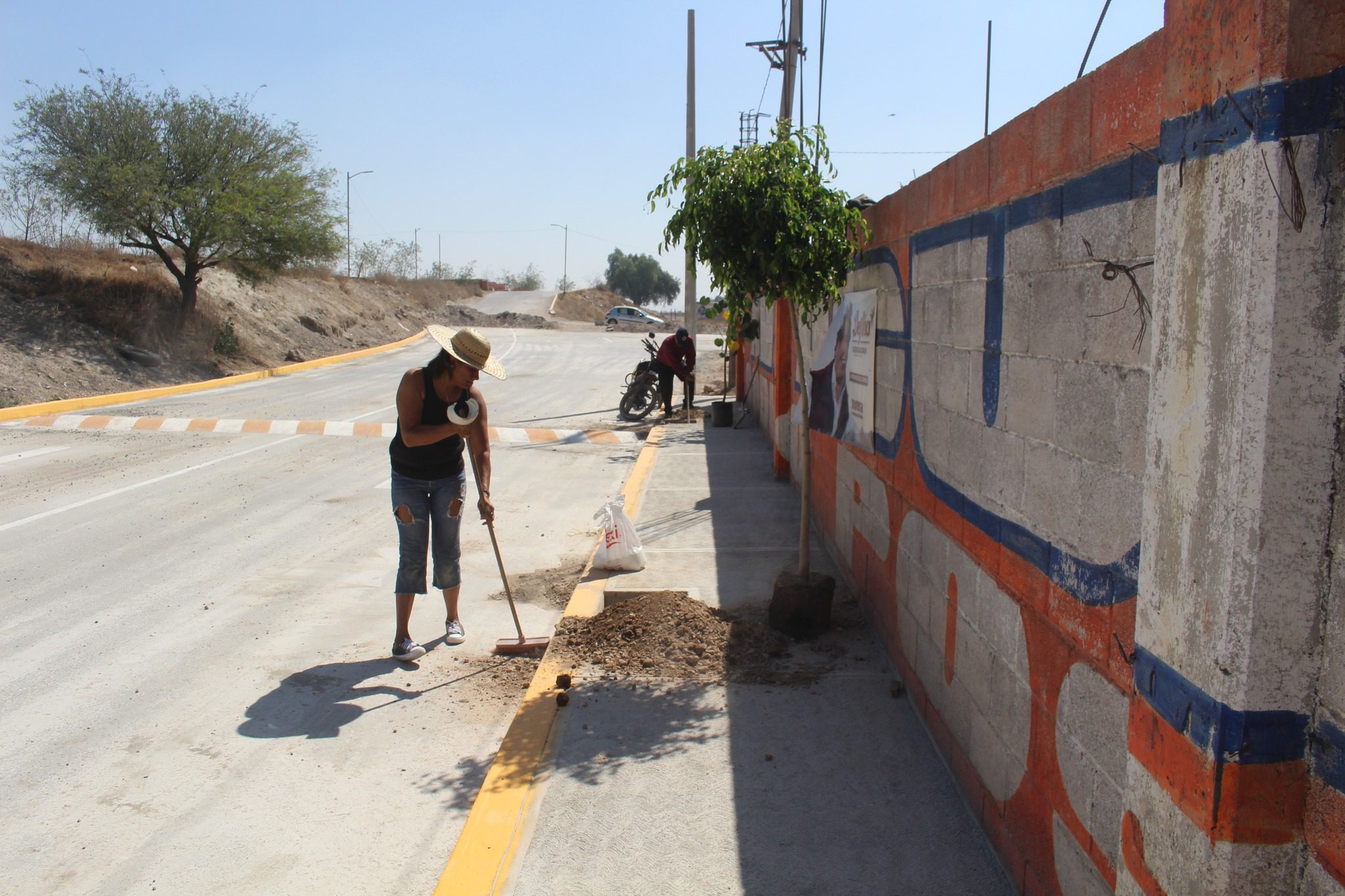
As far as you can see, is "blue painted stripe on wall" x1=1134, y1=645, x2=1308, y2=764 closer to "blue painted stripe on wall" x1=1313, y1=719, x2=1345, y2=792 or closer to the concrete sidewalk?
"blue painted stripe on wall" x1=1313, y1=719, x2=1345, y2=792

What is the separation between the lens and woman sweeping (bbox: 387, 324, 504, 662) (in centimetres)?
568

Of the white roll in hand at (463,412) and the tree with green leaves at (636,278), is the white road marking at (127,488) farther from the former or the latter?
the tree with green leaves at (636,278)

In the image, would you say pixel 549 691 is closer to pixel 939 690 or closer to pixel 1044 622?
pixel 939 690

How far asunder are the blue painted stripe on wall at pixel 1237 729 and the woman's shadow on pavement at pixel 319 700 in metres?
4.05

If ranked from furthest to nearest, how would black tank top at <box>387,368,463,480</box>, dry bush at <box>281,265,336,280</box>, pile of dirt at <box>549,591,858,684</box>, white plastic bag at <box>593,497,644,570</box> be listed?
dry bush at <box>281,265,336,280</box> < white plastic bag at <box>593,497,644,570</box> < black tank top at <box>387,368,463,480</box> < pile of dirt at <box>549,591,858,684</box>

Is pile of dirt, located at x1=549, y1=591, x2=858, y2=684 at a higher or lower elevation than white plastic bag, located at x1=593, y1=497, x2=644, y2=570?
lower

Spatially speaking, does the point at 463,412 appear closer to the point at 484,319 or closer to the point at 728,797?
the point at 728,797

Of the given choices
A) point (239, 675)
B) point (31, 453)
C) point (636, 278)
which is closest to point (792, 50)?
point (239, 675)

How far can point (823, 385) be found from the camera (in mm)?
7152

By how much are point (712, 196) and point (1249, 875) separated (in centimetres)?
443

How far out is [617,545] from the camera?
23.4 feet

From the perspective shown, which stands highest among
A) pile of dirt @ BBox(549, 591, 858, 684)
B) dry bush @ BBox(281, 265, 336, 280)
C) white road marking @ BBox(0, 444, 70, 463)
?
dry bush @ BBox(281, 265, 336, 280)

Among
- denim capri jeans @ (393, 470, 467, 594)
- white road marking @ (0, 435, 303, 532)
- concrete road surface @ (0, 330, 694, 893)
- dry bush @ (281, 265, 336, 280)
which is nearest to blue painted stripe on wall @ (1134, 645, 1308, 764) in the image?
concrete road surface @ (0, 330, 694, 893)

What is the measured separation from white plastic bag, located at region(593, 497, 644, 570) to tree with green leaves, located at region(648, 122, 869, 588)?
1.61 metres
